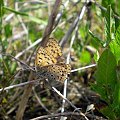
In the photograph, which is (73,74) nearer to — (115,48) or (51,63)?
(51,63)

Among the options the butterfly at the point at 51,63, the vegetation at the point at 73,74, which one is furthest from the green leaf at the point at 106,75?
the butterfly at the point at 51,63

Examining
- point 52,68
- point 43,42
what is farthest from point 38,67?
point 43,42

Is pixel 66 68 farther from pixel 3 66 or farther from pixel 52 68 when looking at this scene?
pixel 3 66

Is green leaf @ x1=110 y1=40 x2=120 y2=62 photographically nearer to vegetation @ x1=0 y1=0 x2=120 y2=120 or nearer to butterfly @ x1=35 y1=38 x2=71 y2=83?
vegetation @ x1=0 y1=0 x2=120 y2=120

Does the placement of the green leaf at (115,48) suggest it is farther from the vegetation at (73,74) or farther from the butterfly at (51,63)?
the butterfly at (51,63)

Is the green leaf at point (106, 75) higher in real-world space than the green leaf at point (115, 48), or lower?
lower

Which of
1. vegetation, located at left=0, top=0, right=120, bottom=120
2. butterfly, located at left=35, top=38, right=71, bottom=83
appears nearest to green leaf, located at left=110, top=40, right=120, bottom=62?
vegetation, located at left=0, top=0, right=120, bottom=120
